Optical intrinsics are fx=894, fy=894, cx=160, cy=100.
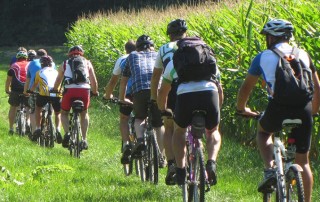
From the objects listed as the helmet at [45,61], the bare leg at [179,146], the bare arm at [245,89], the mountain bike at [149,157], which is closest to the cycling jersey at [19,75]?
Result: the helmet at [45,61]

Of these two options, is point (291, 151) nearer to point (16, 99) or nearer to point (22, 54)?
point (22, 54)

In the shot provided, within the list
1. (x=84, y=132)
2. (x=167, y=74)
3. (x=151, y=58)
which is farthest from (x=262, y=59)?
(x=84, y=132)

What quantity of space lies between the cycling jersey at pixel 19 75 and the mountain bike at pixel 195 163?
9.53 m

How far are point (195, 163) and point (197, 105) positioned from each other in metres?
0.62

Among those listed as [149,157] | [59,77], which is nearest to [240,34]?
[59,77]

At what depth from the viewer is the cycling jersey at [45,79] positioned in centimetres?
1497

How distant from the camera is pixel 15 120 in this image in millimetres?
18484

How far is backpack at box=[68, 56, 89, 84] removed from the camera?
13.0 meters

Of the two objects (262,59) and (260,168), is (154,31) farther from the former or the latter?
(262,59)

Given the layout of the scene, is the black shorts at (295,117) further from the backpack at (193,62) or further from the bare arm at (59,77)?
the bare arm at (59,77)

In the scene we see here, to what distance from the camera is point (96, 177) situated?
1020cm

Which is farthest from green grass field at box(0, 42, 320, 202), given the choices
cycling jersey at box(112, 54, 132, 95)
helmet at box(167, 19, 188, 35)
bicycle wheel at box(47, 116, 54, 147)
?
helmet at box(167, 19, 188, 35)

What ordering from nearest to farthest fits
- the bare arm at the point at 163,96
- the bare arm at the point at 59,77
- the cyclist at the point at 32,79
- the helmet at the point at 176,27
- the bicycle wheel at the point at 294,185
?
the bicycle wheel at the point at 294,185
the bare arm at the point at 163,96
the helmet at the point at 176,27
the bare arm at the point at 59,77
the cyclist at the point at 32,79

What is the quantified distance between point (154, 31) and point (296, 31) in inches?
383
